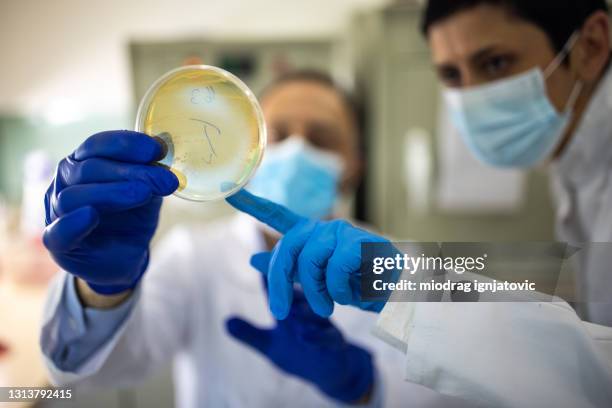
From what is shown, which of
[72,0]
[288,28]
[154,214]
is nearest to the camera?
[154,214]

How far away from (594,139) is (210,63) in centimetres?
148

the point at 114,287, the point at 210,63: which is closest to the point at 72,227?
the point at 114,287

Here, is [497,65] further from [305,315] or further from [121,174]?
[121,174]

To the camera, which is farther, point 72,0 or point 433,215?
point 433,215

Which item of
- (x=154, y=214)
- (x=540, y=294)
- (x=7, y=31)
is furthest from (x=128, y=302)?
(x=7, y=31)

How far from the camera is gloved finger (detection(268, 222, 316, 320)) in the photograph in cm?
60

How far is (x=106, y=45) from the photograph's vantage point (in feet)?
5.83

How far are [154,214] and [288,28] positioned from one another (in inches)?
69.4

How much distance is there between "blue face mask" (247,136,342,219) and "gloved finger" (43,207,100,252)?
588 mm

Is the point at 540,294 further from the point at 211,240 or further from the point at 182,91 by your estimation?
the point at 211,240

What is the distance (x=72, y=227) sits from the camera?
494 millimetres

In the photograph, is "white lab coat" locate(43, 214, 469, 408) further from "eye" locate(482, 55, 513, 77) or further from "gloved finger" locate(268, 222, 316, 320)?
"eye" locate(482, 55, 513, 77)

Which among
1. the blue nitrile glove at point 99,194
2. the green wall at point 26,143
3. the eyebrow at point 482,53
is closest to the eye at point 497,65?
the eyebrow at point 482,53

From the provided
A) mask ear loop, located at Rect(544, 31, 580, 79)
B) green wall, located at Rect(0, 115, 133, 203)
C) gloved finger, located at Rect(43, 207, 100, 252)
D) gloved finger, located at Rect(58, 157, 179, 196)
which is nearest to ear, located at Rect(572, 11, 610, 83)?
mask ear loop, located at Rect(544, 31, 580, 79)
